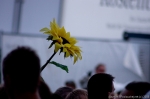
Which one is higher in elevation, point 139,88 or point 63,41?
point 63,41

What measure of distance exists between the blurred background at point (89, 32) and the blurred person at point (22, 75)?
22.3 feet

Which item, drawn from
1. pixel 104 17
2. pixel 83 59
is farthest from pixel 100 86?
pixel 104 17

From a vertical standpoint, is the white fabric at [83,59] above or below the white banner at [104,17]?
below

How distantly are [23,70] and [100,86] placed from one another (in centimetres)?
91

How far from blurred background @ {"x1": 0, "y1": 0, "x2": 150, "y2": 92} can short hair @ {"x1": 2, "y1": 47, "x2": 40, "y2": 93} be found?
22.3ft

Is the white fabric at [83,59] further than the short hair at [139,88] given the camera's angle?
Yes

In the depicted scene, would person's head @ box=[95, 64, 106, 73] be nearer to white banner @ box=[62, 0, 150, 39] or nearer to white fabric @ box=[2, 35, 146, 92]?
white fabric @ box=[2, 35, 146, 92]

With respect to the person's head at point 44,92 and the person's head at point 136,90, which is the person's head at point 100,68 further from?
the person's head at point 44,92

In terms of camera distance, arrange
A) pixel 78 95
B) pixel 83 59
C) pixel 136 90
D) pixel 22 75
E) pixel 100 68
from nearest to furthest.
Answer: pixel 22 75, pixel 78 95, pixel 136 90, pixel 100 68, pixel 83 59

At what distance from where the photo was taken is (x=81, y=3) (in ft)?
33.6

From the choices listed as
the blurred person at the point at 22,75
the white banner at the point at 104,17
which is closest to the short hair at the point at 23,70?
the blurred person at the point at 22,75

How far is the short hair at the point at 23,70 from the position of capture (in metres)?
2.46

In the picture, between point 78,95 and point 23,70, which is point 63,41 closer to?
point 78,95

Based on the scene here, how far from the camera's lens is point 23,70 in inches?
96.7
